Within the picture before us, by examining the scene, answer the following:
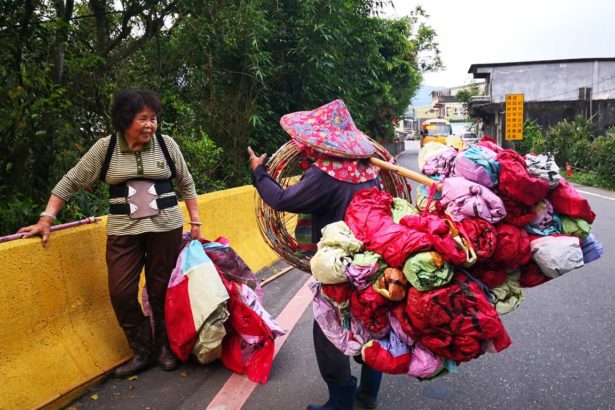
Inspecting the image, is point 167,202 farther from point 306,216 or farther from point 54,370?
point 54,370

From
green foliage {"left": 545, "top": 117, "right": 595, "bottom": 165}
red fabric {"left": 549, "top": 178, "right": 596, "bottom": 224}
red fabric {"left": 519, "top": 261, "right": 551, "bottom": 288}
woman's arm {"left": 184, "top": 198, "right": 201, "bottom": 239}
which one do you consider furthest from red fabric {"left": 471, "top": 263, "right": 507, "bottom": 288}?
green foliage {"left": 545, "top": 117, "right": 595, "bottom": 165}

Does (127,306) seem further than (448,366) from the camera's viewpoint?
Yes

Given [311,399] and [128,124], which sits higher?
[128,124]

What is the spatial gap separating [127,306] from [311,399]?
49.3 inches

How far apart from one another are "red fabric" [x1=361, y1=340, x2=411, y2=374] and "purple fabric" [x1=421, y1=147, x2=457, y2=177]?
0.86 m

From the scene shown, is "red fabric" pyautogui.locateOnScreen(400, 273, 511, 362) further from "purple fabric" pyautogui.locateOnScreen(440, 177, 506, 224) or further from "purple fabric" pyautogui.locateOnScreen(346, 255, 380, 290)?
"purple fabric" pyautogui.locateOnScreen(440, 177, 506, 224)

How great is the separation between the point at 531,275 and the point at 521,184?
408mm

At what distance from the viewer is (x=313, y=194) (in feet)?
8.09

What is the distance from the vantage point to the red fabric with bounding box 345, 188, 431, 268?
1.92 m

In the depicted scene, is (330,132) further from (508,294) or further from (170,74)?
(170,74)

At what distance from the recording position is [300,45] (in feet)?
30.3

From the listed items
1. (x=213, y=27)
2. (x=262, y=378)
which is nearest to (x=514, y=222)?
(x=262, y=378)

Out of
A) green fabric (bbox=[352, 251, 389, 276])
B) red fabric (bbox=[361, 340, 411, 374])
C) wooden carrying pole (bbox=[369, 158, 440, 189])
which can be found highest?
wooden carrying pole (bbox=[369, 158, 440, 189])

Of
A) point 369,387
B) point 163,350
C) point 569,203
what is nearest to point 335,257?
point 569,203
